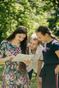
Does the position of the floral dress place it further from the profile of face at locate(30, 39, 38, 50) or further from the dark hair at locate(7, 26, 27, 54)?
the profile of face at locate(30, 39, 38, 50)

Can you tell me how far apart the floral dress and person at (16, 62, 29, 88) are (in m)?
0.06

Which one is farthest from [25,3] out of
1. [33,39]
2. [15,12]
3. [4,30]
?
[33,39]

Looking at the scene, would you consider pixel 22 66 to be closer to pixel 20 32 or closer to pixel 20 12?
pixel 20 32

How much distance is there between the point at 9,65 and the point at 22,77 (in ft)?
0.86

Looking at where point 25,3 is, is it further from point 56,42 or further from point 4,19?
point 56,42

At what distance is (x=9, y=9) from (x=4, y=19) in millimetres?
861

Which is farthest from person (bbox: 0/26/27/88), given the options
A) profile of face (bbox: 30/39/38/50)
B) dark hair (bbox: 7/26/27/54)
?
profile of face (bbox: 30/39/38/50)

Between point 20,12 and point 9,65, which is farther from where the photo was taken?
point 20,12

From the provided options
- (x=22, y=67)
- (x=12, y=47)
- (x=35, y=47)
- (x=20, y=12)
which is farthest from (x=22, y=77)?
(x=20, y=12)

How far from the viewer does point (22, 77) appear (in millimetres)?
5375

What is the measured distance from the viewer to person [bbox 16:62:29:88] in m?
5.32

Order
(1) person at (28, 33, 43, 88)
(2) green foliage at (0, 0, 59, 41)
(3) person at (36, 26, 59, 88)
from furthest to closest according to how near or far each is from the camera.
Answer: (2) green foliage at (0, 0, 59, 41) < (1) person at (28, 33, 43, 88) < (3) person at (36, 26, 59, 88)

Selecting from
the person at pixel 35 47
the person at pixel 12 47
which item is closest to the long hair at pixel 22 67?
the person at pixel 12 47

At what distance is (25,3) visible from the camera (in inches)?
1147
